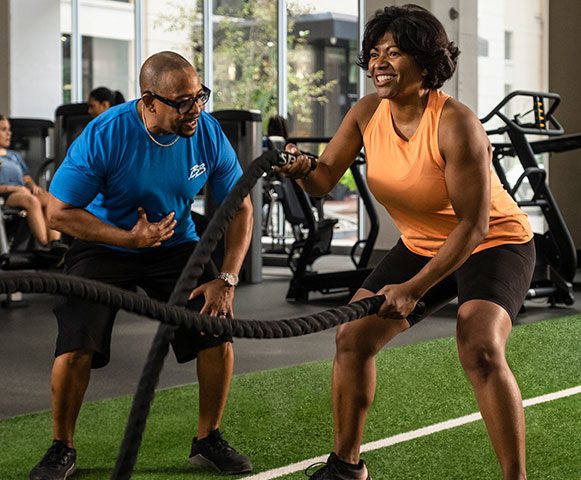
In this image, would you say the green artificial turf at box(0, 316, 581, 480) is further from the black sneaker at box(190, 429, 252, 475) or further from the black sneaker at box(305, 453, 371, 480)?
the black sneaker at box(305, 453, 371, 480)

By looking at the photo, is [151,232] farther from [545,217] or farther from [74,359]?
[545,217]

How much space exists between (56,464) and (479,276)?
1319 millimetres

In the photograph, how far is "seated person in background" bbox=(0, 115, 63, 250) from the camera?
7.70m

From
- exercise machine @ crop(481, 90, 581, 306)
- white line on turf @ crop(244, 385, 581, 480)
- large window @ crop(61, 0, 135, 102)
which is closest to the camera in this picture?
white line on turf @ crop(244, 385, 581, 480)

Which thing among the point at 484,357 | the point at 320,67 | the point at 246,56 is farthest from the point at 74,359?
the point at 246,56

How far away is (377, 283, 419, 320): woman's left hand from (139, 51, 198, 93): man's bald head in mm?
805

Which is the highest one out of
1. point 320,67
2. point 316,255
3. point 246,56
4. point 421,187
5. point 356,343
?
point 246,56

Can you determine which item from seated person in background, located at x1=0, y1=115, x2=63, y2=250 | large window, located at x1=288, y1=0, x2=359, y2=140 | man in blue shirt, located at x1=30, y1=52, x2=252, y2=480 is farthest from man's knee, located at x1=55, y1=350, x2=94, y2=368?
large window, located at x1=288, y1=0, x2=359, y2=140

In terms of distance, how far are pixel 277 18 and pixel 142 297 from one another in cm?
1049

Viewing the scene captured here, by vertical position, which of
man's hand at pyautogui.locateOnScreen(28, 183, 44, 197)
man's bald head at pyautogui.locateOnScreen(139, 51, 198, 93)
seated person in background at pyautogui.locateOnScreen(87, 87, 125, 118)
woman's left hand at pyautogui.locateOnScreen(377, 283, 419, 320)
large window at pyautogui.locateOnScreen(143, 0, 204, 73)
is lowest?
woman's left hand at pyautogui.locateOnScreen(377, 283, 419, 320)

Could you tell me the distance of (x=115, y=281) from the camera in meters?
3.04

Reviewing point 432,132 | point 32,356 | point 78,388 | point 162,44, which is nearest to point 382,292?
point 432,132

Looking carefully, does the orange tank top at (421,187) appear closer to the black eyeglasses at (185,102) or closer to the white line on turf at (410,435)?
the black eyeglasses at (185,102)

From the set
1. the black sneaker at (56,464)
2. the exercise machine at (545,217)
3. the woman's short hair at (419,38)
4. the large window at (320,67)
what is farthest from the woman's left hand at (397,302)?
the large window at (320,67)
